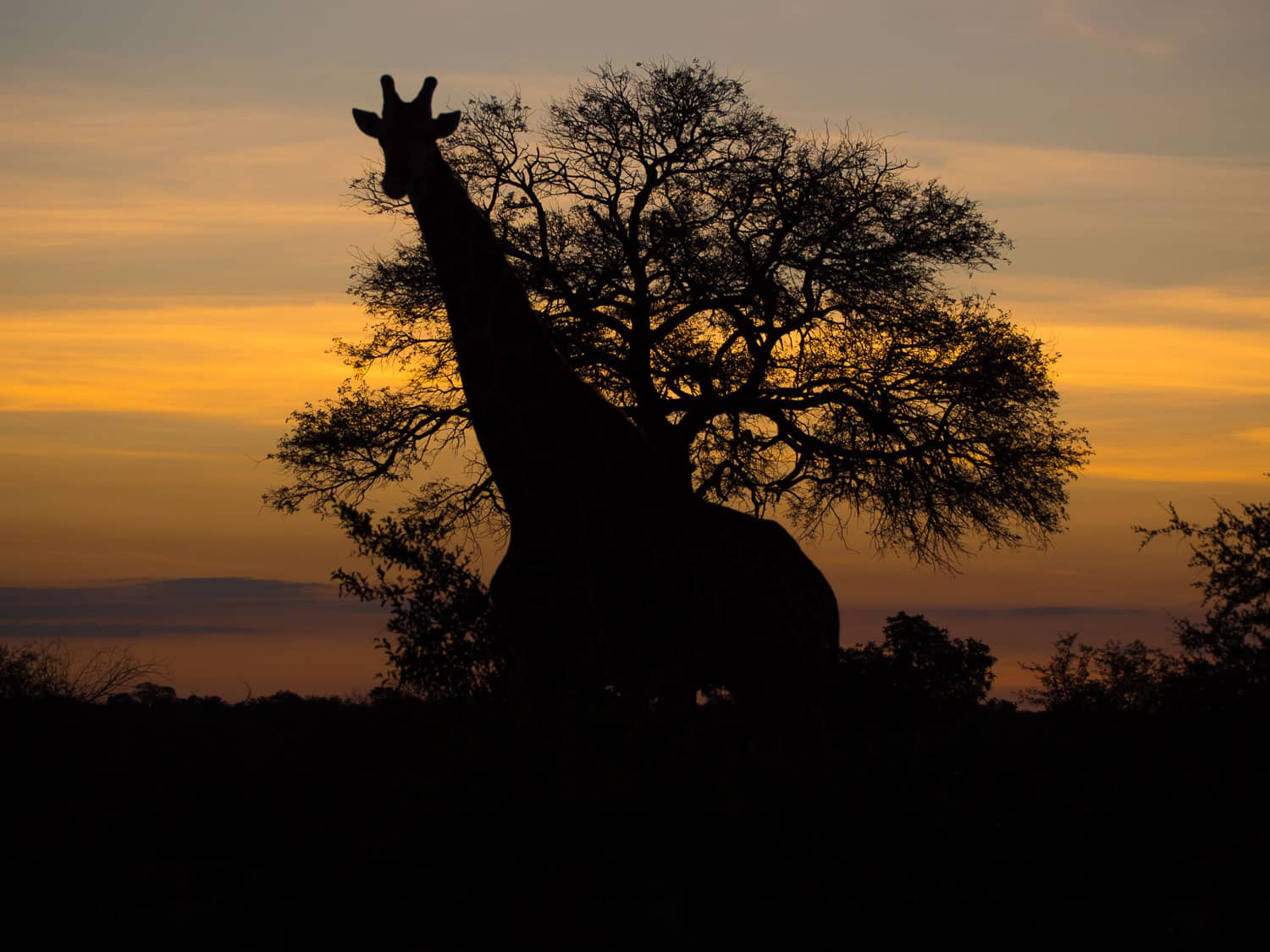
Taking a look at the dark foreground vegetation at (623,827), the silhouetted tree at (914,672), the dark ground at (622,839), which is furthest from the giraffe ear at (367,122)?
the silhouetted tree at (914,672)

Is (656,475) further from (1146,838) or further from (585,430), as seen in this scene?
(1146,838)

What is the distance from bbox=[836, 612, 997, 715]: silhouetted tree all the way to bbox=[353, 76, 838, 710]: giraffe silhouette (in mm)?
7720

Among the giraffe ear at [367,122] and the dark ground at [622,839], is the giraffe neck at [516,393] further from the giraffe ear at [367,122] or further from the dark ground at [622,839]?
the dark ground at [622,839]

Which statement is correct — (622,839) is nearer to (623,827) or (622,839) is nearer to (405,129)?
(623,827)

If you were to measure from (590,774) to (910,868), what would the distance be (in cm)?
260

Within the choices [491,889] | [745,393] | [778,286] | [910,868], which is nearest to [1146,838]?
[910,868]

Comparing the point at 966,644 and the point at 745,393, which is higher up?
the point at 745,393

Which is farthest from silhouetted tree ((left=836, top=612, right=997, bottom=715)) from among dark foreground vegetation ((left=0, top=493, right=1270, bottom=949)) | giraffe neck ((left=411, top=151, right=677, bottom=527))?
giraffe neck ((left=411, top=151, right=677, bottom=527))

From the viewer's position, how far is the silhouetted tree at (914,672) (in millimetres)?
20719

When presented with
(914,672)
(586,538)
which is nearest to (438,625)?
(586,538)

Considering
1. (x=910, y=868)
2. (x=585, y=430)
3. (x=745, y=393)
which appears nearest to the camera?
(x=910, y=868)

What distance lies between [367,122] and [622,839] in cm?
805

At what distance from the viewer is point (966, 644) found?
76.7 feet

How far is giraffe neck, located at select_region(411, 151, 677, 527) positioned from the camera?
11961 millimetres
